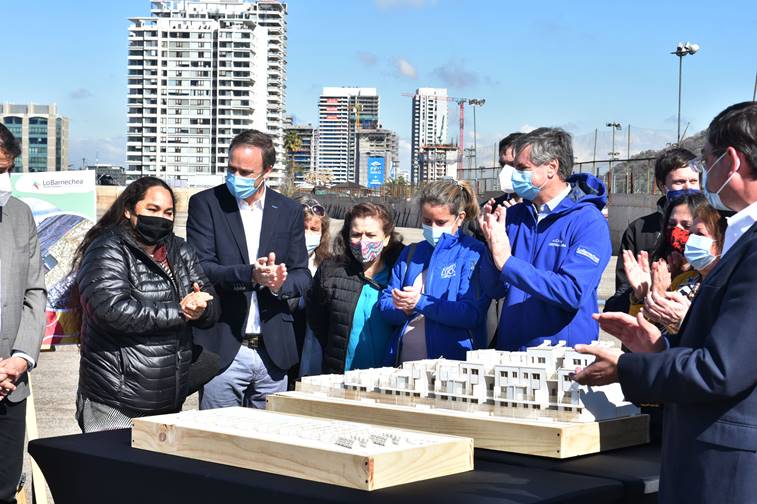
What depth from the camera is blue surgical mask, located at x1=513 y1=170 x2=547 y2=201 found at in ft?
14.9

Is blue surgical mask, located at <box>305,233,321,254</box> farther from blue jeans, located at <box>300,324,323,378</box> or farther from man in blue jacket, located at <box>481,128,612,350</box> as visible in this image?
man in blue jacket, located at <box>481,128,612,350</box>

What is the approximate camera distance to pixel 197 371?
4.94m

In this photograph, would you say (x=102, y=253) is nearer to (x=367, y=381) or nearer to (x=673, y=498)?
(x=367, y=381)

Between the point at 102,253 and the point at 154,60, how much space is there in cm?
20046

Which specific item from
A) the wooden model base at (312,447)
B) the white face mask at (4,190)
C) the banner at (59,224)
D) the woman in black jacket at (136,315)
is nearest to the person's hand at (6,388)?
the woman in black jacket at (136,315)

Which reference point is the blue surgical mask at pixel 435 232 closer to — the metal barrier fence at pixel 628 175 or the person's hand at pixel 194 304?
the person's hand at pixel 194 304

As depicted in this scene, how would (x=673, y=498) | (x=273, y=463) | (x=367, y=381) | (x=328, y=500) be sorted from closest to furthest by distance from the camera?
(x=673, y=498) < (x=328, y=500) < (x=273, y=463) < (x=367, y=381)

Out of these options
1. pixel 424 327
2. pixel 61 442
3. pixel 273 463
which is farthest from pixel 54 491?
pixel 424 327

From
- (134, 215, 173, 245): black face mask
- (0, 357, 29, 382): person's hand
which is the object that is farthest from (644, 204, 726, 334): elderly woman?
(0, 357, 29, 382): person's hand

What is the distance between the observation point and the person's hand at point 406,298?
476cm

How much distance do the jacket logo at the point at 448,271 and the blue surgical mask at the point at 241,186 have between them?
45.8 inches

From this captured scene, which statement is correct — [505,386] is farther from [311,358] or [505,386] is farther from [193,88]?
[193,88]

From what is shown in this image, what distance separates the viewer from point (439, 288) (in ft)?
16.3

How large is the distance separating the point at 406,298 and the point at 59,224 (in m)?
2.13
